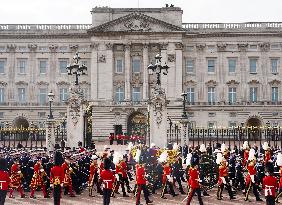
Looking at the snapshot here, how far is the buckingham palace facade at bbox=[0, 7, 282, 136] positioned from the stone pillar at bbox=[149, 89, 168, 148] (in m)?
27.7

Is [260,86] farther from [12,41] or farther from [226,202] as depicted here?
[226,202]

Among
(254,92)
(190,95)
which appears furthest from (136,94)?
(254,92)

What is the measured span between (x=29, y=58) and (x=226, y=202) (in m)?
48.7

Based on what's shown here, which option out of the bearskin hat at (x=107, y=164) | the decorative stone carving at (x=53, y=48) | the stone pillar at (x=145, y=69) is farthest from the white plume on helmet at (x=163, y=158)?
the decorative stone carving at (x=53, y=48)

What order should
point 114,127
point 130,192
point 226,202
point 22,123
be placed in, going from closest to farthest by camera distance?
point 226,202, point 130,192, point 114,127, point 22,123

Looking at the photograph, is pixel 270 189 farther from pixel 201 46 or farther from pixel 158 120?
pixel 201 46

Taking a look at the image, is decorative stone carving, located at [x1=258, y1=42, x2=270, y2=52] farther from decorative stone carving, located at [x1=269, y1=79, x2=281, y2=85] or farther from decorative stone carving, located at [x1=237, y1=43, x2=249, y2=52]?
decorative stone carving, located at [x1=269, y1=79, x2=281, y2=85]

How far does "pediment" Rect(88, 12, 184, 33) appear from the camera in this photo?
61469 mm

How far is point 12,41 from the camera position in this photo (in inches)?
2520

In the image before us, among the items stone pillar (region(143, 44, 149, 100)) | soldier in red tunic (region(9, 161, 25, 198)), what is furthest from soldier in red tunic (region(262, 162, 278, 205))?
stone pillar (region(143, 44, 149, 100))

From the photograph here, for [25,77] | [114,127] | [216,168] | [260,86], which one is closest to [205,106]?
[260,86]

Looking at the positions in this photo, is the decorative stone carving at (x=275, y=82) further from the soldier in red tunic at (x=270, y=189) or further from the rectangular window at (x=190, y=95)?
the soldier in red tunic at (x=270, y=189)

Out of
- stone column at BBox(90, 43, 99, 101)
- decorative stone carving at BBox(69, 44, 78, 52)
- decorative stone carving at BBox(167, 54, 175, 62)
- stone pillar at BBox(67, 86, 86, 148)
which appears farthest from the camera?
decorative stone carving at BBox(69, 44, 78, 52)

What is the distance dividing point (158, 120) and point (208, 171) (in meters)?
10.8
